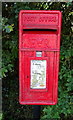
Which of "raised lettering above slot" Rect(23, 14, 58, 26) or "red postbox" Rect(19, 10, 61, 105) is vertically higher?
"raised lettering above slot" Rect(23, 14, 58, 26)

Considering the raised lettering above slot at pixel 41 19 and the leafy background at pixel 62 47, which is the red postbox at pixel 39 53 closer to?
the raised lettering above slot at pixel 41 19

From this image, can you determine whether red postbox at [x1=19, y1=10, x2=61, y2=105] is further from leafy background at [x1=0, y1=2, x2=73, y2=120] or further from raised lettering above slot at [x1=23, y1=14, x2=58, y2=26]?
leafy background at [x1=0, y1=2, x2=73, y2=120]

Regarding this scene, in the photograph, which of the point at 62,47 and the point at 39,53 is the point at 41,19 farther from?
the point at 62,47

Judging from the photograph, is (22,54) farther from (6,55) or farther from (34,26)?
(6,55)

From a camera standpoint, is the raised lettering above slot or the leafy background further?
the leafy background

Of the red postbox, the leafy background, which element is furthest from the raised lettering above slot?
the leafy background

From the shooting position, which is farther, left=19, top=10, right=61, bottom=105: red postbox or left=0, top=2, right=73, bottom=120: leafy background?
left=0, top=2, right=73, bottom=120: leafy background


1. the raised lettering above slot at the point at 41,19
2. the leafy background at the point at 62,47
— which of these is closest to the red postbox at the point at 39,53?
the raised lettering above slot at the point at 41,19

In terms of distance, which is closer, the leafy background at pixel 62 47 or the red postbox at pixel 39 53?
the red postbox at pixel 39 53

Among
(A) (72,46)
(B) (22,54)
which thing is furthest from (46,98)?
(A) (72,46)

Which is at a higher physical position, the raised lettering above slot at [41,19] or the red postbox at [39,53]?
the raised lettering above slot at [41,19]

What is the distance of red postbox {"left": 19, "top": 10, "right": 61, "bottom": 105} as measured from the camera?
221 cm

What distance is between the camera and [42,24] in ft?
7.24

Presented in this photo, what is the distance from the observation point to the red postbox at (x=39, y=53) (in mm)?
2207
